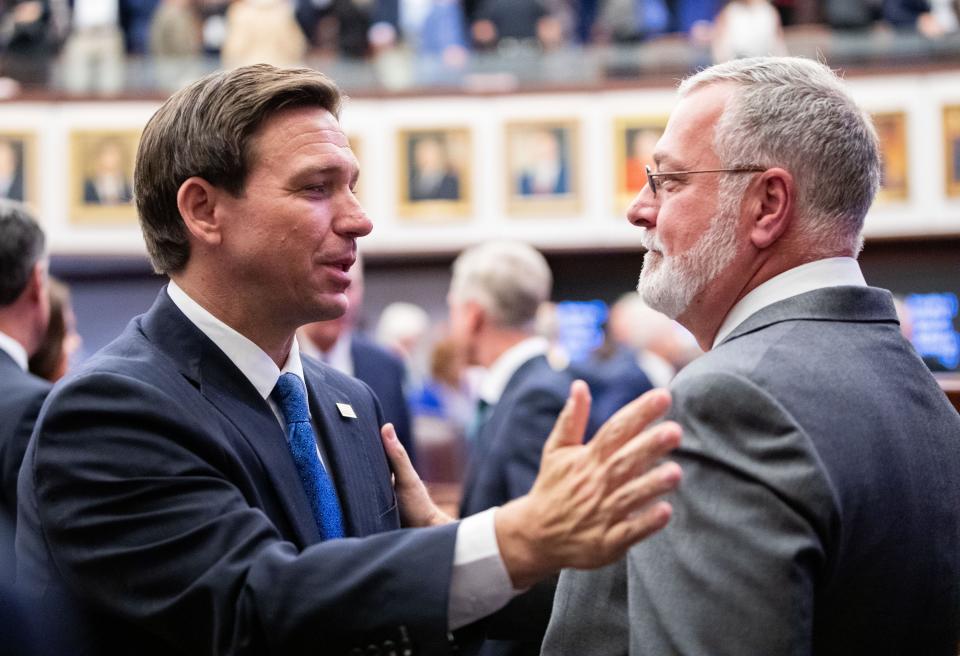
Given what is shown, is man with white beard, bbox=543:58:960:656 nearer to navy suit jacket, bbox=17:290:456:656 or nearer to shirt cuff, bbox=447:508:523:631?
shirt cuff, bbox=447:508:523:631

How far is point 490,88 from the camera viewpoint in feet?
43.9

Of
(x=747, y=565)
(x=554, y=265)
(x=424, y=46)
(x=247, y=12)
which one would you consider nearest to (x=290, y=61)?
(x=247, y=12)

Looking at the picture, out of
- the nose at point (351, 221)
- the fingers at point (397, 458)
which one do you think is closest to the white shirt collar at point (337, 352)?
the fingers at point (397, 458)

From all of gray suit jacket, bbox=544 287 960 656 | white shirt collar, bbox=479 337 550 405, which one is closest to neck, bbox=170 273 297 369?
gray suit jacket, bbox=544 287 960 656

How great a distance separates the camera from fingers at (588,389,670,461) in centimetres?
181

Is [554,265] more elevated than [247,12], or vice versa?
[247,12]

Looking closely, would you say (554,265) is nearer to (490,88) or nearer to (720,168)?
(490,88)

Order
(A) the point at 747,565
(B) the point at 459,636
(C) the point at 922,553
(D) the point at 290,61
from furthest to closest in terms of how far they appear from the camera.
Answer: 1. (D) the point at 290,61
2. (B) the point at 459,636
3. (C) the point at 922,553
4. (A) the point at 747,565

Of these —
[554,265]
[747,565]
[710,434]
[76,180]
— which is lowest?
[554,265]

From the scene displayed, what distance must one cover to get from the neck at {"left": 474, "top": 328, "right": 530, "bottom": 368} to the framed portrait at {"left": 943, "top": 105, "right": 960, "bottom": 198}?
9.31 m

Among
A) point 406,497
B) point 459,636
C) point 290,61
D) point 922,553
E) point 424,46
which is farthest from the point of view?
point 424,46

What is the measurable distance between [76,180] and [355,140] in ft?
9.81

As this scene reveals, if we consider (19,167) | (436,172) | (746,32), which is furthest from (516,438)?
(19,167)

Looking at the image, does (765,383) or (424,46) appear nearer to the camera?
(765,383)
